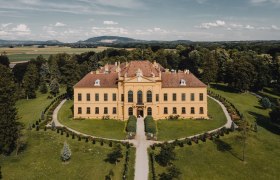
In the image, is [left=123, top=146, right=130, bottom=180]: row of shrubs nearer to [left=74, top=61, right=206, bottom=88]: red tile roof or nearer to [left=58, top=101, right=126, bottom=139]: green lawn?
[left=58, top=101, right=126, bottom=139]: green lawn

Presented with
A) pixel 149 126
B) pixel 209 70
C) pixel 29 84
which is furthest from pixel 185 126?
pixel 29 84

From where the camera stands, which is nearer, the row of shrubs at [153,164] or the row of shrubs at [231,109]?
the row of shrubs at [153,164]

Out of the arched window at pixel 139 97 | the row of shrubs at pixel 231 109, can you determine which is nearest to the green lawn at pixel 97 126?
the arched window at pixel 139 97

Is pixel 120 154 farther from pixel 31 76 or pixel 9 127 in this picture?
pixel 31 76

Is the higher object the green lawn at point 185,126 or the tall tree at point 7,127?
the tall tree at point 7,127

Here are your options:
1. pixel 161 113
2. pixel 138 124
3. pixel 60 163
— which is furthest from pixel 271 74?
pixel 60 163

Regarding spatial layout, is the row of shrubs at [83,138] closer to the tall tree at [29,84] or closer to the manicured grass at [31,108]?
the manicured grass at [31,108]
